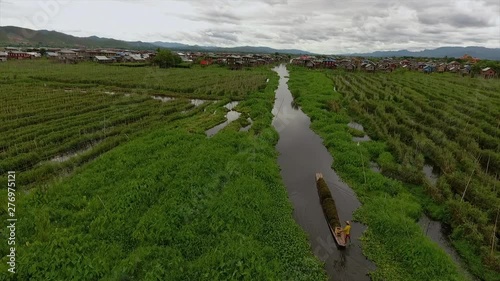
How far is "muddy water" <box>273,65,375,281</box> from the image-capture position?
14980mm

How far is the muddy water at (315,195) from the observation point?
15.0 metres

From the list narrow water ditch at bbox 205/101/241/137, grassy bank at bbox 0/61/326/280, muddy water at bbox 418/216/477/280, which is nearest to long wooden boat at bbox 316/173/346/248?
grassy bank at bbox 0/61/326/280

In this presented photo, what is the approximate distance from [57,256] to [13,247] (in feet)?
8.40

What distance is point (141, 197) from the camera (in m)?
17.2

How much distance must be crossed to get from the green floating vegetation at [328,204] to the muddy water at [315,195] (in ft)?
1.57

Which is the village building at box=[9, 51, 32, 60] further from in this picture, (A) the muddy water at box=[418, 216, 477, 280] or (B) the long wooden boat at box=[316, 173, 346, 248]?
(A) the muddy water at box=[418, 216, 477, 280]

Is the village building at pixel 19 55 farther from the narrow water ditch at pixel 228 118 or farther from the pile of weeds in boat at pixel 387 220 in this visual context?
the pile of weeds in boat at pixel 387 220

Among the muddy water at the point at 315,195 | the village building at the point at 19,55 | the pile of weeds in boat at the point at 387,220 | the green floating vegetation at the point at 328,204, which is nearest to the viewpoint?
the pile of weeds in boat at the point at 387,220

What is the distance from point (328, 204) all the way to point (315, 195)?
250 centimetres

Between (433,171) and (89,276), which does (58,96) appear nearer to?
(89,276)

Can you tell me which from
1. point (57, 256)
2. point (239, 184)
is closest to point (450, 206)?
point (239, 184)

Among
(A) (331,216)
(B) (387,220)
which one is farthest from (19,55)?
(B) (387,220)

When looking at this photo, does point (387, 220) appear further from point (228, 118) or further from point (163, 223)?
point (228, 118)

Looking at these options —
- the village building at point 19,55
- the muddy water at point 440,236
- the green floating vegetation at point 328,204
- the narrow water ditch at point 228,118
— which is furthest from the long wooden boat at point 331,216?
the village building at point 19,55
